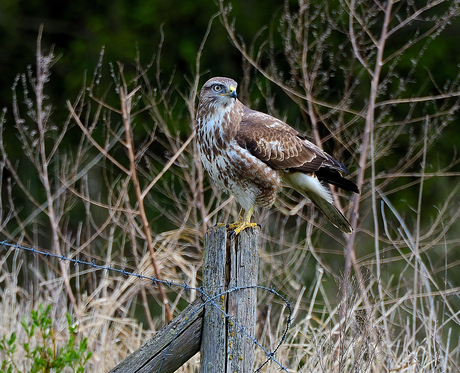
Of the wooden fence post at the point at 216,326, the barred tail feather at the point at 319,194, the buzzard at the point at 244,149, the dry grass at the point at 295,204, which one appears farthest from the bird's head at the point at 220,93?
the wooden fence post at the point at 216,326

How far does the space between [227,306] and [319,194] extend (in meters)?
1.45

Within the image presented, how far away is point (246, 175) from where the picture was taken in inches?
130

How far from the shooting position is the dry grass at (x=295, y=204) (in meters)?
3.68

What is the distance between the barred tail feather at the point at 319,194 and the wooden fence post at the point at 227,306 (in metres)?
1.30

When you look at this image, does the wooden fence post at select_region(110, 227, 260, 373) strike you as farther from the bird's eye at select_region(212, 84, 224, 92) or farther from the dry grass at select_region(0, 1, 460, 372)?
the bird's eye at select_region(212, 84, 224, 92)

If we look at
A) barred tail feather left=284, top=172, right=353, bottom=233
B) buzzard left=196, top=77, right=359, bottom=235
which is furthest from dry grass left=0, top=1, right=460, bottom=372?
buzzard left=196, top=77, right=359, bottom=235

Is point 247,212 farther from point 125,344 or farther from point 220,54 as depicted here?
point 220,54

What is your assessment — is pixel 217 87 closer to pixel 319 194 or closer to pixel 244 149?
pixel 244 149

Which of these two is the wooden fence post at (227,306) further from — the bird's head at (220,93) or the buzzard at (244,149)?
the bird's head at (220,93)

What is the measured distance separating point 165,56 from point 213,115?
4.66 m

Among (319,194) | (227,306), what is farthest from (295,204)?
(227,306)

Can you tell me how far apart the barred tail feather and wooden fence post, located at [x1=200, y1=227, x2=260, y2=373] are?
1.30 meters

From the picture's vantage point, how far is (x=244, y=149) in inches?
129

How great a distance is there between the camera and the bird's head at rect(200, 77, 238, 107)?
10.8ft
